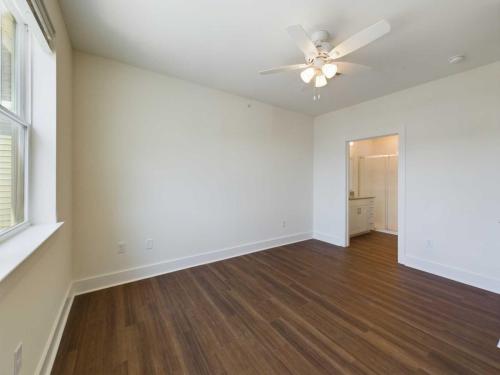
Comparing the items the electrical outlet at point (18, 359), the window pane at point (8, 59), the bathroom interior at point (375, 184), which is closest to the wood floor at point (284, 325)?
the electrical outlet at point (18, 359)

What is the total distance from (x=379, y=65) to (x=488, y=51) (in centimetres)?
100

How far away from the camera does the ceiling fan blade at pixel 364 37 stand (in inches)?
55.6

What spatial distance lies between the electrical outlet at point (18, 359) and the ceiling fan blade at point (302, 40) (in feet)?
7.95

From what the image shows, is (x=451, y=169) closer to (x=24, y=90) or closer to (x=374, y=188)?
(x=374, y=188)

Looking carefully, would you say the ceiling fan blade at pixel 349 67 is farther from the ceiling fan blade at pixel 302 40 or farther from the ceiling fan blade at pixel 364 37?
the ceiling fan blade at pixel 302 40

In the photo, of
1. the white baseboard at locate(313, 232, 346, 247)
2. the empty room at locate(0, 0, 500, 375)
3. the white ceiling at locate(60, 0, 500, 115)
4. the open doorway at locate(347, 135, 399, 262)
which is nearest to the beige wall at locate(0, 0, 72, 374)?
the empty room at locate(0, 0, 500, 375)

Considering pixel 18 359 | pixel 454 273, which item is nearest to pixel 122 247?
pixel 18 359

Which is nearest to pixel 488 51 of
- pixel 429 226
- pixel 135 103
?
pixel 429 226

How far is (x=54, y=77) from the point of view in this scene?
5.26 feet

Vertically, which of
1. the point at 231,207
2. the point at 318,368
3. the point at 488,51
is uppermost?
the point at 488,51

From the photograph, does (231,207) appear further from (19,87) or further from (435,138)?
(435,138)

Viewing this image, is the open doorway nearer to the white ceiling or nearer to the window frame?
the white ceiling

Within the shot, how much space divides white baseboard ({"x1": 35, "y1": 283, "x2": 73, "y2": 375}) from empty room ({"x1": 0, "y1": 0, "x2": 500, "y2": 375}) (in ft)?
0.08

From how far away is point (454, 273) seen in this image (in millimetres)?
2674
